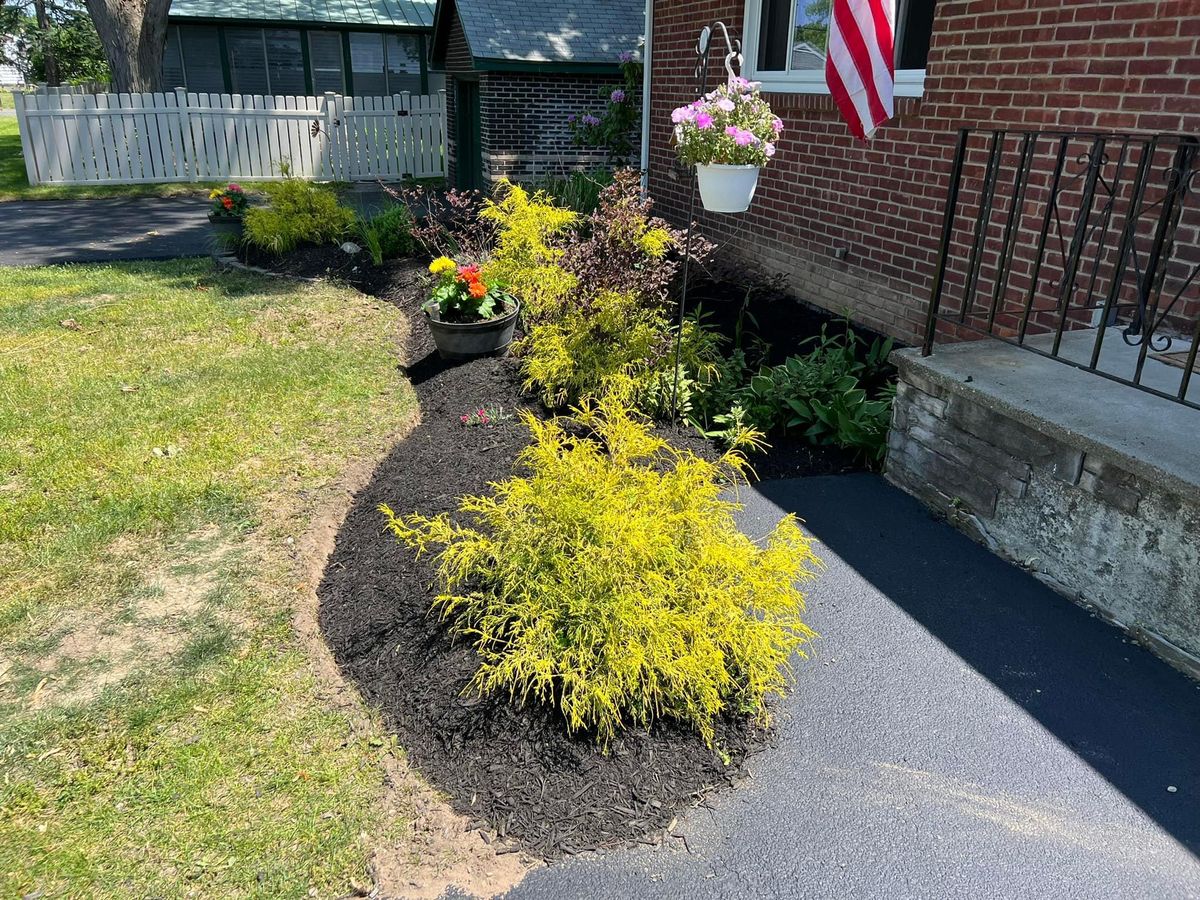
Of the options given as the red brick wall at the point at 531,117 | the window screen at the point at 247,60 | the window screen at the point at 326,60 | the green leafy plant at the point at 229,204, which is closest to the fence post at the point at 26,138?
the green leafy plant at the point at 229,204

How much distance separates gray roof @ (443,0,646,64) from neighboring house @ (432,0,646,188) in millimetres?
15

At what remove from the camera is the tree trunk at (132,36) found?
50.4 ft

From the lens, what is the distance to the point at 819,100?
6.34 metres

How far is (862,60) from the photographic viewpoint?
392cm

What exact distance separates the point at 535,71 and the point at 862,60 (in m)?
9.63

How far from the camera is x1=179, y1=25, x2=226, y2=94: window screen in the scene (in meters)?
20.4

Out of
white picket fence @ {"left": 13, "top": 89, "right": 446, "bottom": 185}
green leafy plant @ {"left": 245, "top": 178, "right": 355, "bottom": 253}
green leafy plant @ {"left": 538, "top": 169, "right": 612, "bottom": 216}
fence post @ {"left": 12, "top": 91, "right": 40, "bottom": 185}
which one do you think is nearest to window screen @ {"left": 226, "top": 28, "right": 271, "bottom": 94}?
white picket fence @ {"left": 13, "top": 89, "right": 446, "bottom": 185}

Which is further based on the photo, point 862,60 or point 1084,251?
point 1084,251

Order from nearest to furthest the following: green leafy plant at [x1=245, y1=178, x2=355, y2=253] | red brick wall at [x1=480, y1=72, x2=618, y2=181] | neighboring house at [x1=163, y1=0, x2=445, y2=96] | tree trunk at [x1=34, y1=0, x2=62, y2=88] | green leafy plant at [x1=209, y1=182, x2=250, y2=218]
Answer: green leafy plant at [x1=245, y1=178, x2=355, y2=253], green leafy plant at [x1=209, y1=182, x2=250, y2=218], red brick wall at [x1=480, y1=72, x2=618, y2=181], neighboring house at [x1=163, y1=0, x2=445, y2=96], tree trunk at [x1=34, y1=0, x2=62, y2=88]

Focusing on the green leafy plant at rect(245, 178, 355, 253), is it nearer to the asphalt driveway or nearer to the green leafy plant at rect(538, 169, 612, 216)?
the asphalt driveway

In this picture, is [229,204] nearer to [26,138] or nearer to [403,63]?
[26,138]

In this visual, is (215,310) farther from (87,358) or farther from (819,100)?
(819,100)

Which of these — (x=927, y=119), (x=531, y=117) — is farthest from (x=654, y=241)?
(x=531, y=117)

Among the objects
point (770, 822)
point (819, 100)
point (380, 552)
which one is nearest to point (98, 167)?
point (819, 100)
